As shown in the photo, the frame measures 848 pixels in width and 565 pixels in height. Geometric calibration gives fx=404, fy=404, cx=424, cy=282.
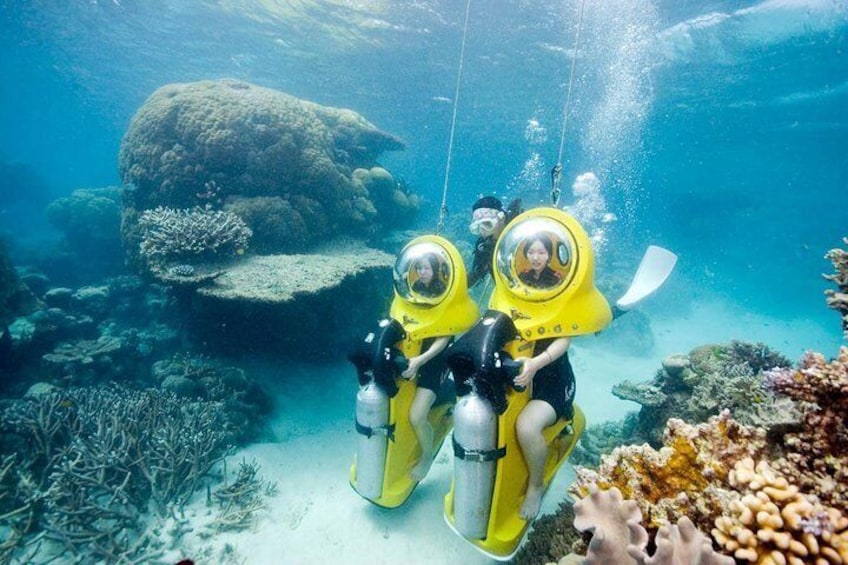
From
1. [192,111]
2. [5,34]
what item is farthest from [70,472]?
[5,34]

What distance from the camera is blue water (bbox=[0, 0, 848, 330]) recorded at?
18.4 metres

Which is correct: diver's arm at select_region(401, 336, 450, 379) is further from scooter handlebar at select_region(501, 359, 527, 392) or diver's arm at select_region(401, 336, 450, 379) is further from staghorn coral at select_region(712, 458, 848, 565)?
staghorn coral at select_region(712, 458, 848, 565)

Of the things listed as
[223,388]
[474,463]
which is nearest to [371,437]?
[474,463]

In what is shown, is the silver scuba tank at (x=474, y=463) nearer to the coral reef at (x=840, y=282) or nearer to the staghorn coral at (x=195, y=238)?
the coral reef at (x=840, y=282)

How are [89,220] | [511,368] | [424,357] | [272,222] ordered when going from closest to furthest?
[511,368], [424,357], [272,222], [89,220]

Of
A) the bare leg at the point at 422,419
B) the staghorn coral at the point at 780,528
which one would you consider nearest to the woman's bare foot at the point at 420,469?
the bare leg at the point at 422,419

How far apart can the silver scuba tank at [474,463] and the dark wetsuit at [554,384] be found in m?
0.59

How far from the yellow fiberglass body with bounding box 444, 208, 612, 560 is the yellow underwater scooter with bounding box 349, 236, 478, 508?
673 millimetres

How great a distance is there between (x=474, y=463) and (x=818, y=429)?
7.48ft

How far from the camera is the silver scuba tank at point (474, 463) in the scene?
3.47m

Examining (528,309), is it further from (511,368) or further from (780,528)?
(780,528)

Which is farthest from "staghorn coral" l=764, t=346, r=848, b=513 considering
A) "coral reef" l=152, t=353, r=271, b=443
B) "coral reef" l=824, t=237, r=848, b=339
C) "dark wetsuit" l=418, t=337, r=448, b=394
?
"coral reef" l=152, t=353, r=271, b=443

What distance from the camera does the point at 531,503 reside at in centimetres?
387

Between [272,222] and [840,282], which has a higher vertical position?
[840,282]
